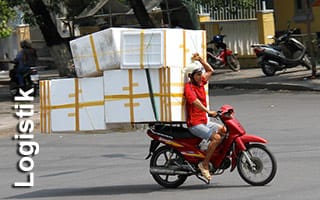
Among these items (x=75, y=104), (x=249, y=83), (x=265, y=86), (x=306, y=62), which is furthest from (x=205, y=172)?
(x=306, y=62)

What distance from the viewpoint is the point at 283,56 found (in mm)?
25641

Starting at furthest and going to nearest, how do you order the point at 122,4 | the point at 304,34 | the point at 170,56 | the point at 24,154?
1. the point at 122,4
2. the point at 304,34
3. the point at 24,154
4. the point at 170,56

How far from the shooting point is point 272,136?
14984 mm

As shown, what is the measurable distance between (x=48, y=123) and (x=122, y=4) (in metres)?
25.0

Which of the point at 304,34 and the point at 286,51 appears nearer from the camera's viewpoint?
the point at 286,51

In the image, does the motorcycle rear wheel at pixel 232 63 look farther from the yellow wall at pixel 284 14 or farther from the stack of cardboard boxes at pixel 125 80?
the stack of cardboard boxes at pixel 125 80

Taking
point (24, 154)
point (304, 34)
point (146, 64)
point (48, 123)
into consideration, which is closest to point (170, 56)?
point (146, 64)

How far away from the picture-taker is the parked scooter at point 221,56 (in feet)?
92.8

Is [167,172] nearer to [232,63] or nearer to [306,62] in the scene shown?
[306,62]

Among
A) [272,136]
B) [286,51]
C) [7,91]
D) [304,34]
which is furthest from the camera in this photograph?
[7,91]

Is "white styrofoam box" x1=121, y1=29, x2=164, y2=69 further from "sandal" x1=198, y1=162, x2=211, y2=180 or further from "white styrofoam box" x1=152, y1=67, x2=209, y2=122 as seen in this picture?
→ "sandal" x1=198, y1=162, x2=211, y2=180

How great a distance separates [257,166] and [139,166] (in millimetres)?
2761

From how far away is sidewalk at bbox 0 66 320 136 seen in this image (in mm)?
20605

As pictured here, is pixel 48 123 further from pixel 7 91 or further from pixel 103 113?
pixel 7 91
